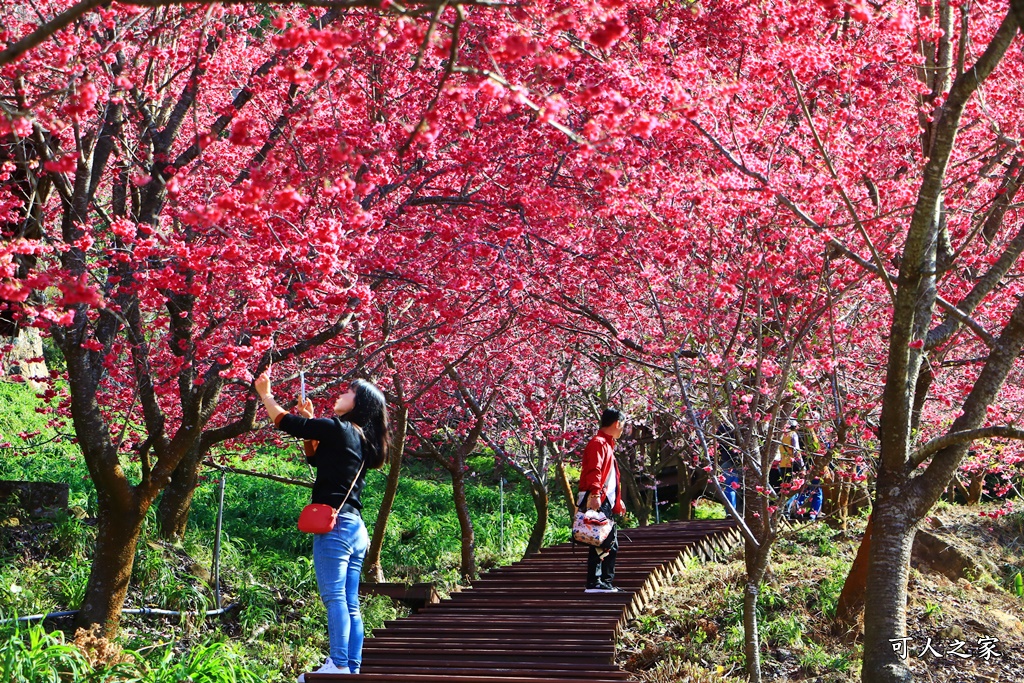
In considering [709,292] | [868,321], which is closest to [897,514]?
[709,292]

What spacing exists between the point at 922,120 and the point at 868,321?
2406 mm

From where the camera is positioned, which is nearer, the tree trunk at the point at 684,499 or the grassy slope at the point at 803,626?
the grassy slope at the point at 803,626

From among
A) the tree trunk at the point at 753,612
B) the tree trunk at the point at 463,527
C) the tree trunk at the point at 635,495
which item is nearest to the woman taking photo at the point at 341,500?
the tree trunk at the point at 753,612

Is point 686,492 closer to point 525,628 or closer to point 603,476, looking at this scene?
point 603,476

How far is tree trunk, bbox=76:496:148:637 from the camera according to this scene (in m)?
7.00

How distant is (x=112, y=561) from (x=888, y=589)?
5.08 m

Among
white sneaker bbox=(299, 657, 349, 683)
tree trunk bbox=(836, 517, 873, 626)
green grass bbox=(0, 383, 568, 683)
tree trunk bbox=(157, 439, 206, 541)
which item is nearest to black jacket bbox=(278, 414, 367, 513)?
white sneaker bbox=(299, 657, 349, 683)

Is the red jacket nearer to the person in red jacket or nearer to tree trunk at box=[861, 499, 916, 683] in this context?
the person in red jacket

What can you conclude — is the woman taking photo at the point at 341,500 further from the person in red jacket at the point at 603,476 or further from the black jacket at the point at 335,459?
the person in red jacket at the point at 603,476

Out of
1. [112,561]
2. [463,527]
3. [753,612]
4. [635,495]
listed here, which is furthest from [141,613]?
[635,495]

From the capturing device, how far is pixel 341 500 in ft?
18.2

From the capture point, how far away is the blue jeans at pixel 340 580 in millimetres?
5504

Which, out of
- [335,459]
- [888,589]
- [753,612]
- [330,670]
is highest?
[335,459]

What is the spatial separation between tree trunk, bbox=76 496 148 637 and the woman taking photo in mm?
2095
